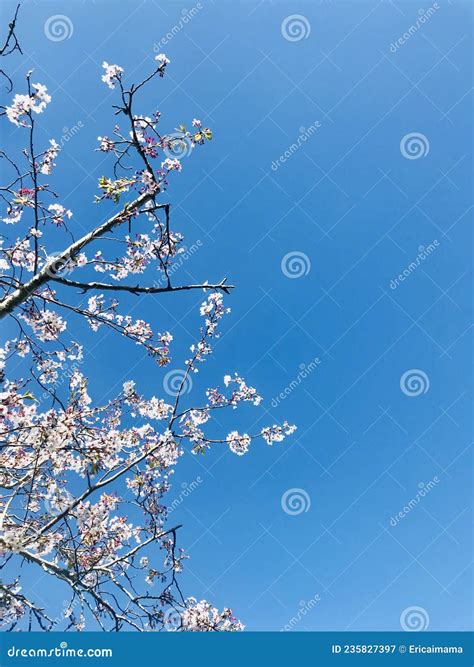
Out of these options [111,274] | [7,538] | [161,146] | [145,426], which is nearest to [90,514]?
[7,538]

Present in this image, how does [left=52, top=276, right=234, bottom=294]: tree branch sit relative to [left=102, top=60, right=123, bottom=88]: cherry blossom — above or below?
below

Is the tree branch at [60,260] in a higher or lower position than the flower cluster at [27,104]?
lower

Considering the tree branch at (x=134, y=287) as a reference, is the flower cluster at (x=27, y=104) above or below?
above

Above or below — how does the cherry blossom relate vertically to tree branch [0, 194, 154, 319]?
above

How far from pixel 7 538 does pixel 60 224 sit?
137 inches

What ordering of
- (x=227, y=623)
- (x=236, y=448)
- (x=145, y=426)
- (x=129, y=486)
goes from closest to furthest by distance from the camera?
(x=227, y=623) < (x=129, y=486) < (x=145, y=426) < (x=236, y=448)

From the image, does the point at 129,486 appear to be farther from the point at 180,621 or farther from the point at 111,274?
the point at 111,274

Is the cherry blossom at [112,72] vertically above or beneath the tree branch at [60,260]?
above

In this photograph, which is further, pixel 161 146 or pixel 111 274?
pixel 111 274

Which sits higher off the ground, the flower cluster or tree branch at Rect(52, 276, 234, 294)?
the flower cluster

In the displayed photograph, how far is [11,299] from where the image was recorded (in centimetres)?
446

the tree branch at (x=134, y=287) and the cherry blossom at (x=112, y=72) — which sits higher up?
the cherry blossom at (x=112, y=72)

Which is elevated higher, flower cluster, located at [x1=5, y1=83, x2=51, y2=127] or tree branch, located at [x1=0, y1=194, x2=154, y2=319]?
flower cluster, located at [x1=5, y1=83, x2=51, y2=127]
